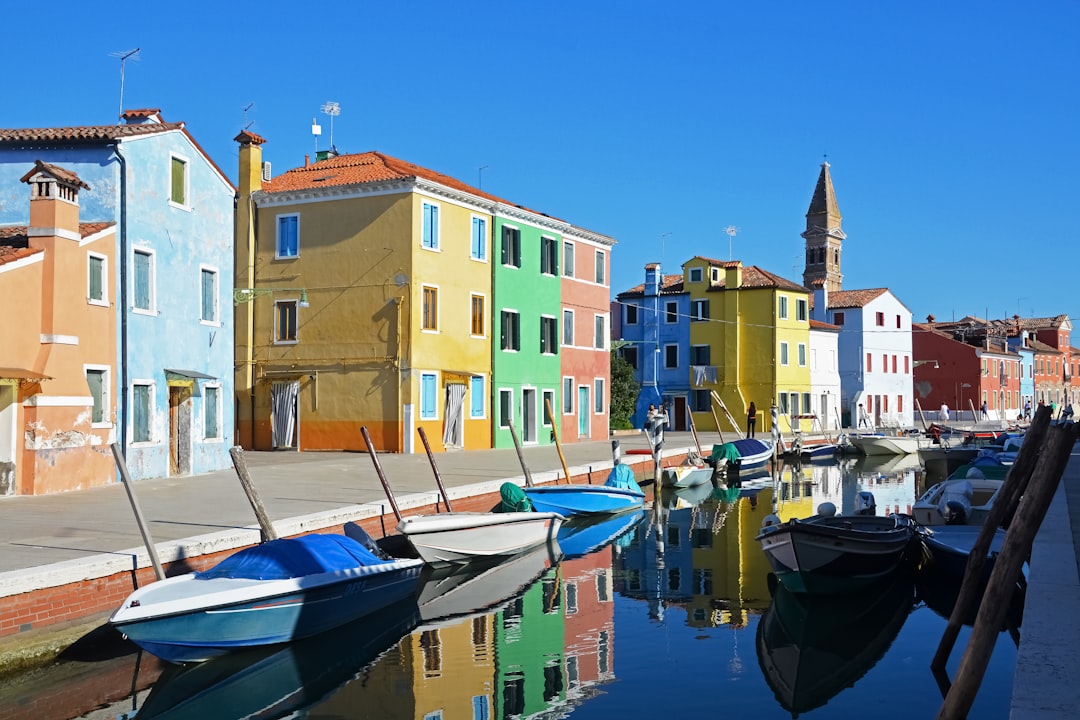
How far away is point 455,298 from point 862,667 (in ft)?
77.2

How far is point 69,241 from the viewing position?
63.9 feet

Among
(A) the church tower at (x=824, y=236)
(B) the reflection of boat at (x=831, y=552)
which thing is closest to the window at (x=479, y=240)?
(B) the reflection of boat at (x=831, y=552)

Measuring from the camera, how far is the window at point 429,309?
31.9 metres

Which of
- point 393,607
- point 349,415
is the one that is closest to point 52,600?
point 393,607

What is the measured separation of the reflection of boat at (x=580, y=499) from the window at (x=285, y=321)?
13.4 metres

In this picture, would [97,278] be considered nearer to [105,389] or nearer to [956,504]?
[105,389]

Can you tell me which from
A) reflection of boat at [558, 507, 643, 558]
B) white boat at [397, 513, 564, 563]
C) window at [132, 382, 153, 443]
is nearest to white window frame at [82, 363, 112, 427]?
window at [132, 382, 153, 443]

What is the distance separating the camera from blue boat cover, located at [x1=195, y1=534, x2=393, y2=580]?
1162cm

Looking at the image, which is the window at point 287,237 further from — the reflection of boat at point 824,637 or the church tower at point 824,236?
the church tower at point 824,236

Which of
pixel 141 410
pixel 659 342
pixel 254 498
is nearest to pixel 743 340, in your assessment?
pixel 659 342

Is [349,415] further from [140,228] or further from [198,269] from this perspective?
[140,228]

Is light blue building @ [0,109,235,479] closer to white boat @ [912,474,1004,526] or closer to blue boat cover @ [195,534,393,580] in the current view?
blue boat cover @ [195,534,393,580]

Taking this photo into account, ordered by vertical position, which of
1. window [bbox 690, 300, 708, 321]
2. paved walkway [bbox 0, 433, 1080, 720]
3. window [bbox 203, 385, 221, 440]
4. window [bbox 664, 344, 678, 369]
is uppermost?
window [bbox 690, 300, 708, 321]

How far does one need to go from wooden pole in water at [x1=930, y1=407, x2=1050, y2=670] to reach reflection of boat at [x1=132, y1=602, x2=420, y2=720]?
19.8 feet
